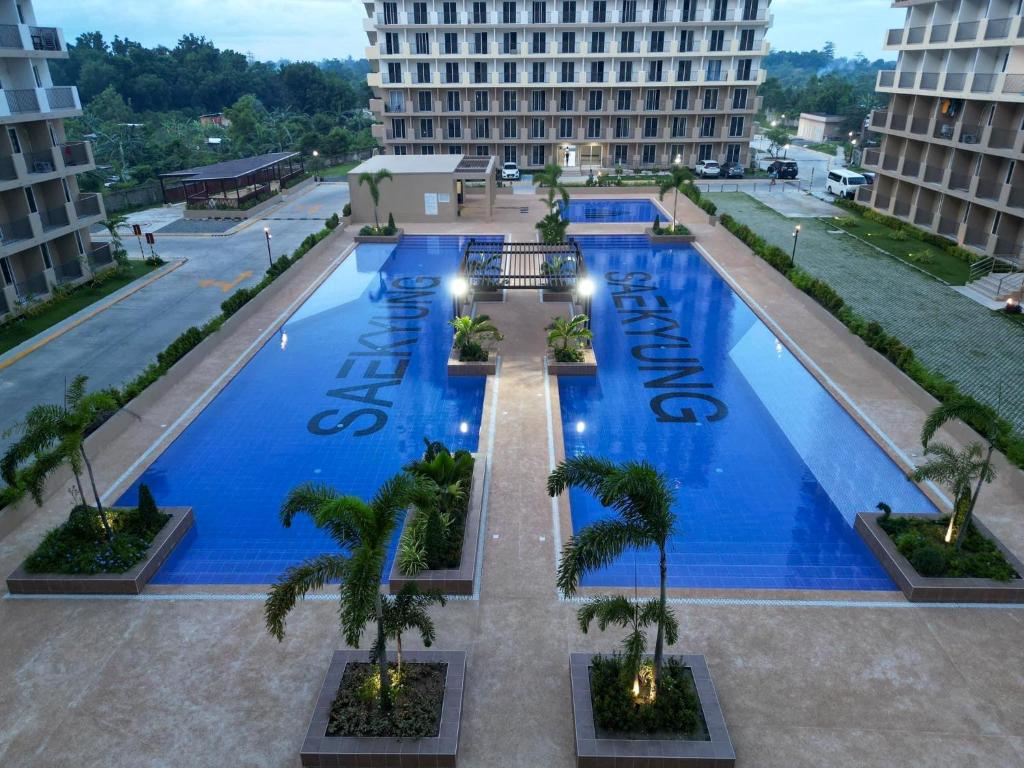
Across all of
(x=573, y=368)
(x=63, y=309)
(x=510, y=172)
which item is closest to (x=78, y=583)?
(x=573, y=368)

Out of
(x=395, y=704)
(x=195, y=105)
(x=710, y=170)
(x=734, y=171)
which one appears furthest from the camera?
(x=195, y=105)

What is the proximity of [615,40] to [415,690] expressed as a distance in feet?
209

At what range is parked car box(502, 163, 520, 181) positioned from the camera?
6168cm

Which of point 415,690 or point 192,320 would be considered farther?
point 192,320

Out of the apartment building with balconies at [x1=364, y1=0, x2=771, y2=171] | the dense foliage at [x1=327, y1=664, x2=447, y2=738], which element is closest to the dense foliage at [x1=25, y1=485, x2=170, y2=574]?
the dense foliage at [x1=327, y1=664, x2=447, y2=738]

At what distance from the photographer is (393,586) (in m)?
14.0

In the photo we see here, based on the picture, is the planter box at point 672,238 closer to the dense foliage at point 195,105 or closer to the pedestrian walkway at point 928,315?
the pedestrian walkway at point 928,315

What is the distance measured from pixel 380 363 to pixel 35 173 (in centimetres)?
1844

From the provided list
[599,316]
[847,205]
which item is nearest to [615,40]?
[847,205]

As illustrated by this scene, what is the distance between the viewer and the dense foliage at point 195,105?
235 feet

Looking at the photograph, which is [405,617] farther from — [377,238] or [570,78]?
[570,78]

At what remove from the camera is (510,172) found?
203ft

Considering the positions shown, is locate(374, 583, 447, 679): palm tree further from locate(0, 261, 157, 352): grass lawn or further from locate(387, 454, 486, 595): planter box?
locate(0, 261, 157, 352): grass lawn

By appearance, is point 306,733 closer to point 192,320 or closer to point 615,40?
point 192,320
